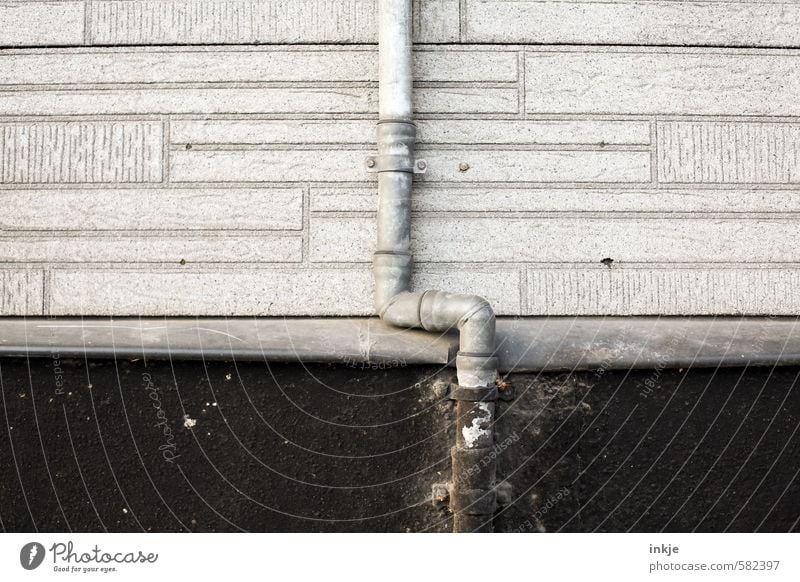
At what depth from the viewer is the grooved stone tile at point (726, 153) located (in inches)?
121

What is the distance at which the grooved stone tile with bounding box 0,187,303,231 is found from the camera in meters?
3.04

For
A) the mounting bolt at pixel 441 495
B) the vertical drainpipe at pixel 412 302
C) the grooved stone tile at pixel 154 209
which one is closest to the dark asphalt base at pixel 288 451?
the mounting bolt at pixel 441 495

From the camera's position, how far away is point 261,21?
3.06 m

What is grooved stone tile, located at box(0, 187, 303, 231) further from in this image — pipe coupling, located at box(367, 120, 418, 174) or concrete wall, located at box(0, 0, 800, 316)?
pipe coupling, located at box(367, 120, 418, 174)

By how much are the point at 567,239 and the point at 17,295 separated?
258cm

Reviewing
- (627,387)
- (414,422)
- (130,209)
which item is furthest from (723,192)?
(130,209)

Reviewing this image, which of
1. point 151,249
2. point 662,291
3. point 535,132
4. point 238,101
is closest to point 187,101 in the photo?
point 238,101

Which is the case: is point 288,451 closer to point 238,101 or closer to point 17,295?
point 17,295

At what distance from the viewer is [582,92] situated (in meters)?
3.07

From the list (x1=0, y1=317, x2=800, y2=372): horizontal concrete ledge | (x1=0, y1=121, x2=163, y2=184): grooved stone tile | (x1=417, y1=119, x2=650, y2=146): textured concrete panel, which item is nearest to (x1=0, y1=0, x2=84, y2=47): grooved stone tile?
(x1=0, y1=121, x2=163, y2=184): grooved stone tile

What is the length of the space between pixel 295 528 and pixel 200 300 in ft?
3.66

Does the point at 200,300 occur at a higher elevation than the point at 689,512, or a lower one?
higher

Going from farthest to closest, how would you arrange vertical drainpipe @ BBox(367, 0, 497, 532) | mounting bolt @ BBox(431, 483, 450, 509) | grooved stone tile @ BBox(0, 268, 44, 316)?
grooved stone tile @ BBox(0, 268, 44, 316)
mounting bolt @ BBox(431, 483, 450, 509)
vertical drainpipe @ BBox(367, 0, 497, 532)

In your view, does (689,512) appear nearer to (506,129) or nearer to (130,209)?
(506,129)
